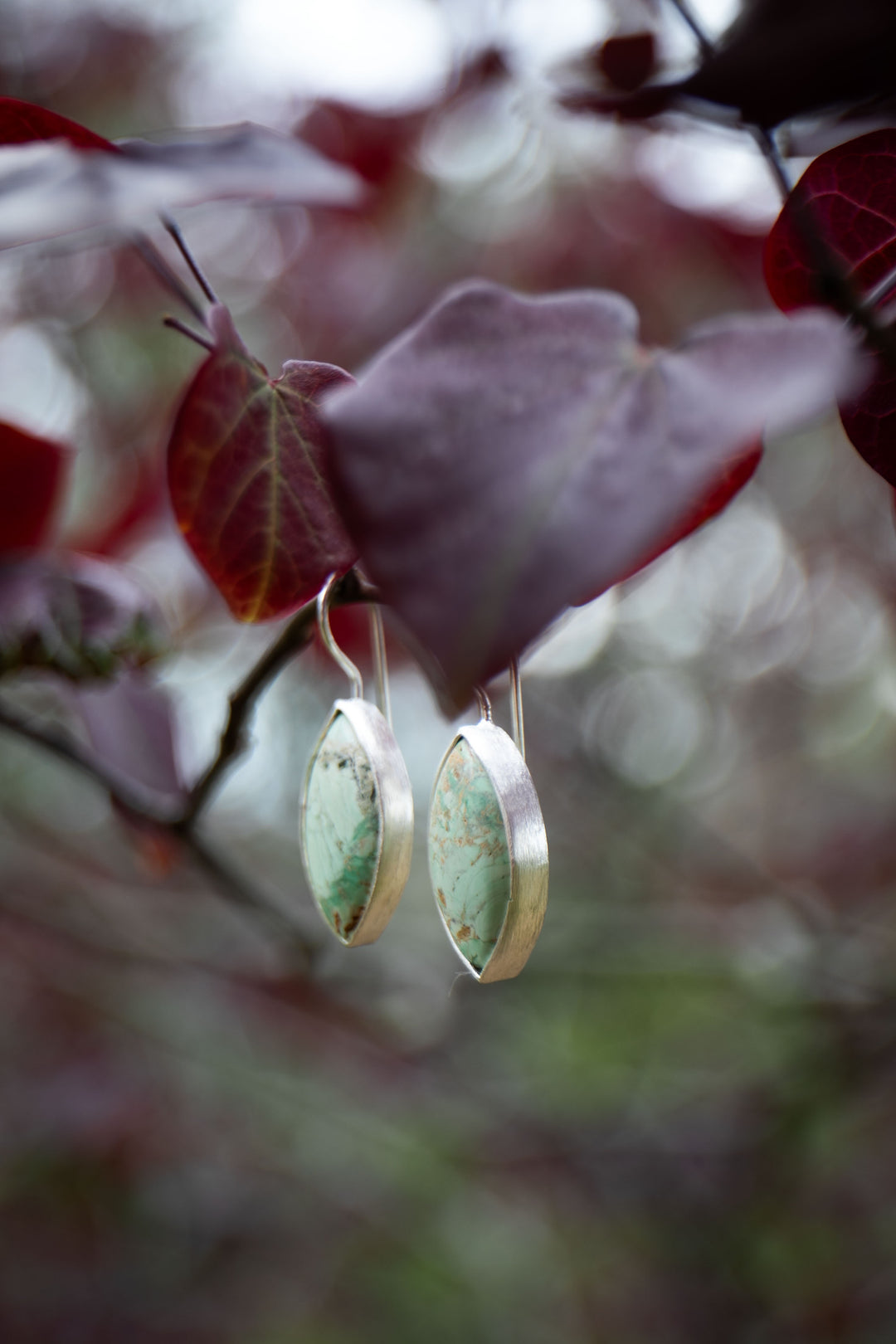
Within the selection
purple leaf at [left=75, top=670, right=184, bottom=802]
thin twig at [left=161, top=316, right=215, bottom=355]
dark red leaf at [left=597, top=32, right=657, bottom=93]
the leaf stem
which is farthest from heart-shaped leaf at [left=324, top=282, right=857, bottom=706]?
purple leaf at [left=75, top=670, right=184, bottom=802]

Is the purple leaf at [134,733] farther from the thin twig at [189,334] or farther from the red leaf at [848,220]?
the red leaf at [848,220]

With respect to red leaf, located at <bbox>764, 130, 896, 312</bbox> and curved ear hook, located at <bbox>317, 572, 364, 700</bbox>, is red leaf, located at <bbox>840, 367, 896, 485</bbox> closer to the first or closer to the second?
red leaf, located at <bbox>764, 130, 896, 312</bbox>

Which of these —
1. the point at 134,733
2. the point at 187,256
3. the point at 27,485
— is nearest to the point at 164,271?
the point at 187,256

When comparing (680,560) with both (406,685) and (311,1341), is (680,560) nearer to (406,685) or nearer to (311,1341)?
(406,685)

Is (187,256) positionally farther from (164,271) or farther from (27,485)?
(27,485)

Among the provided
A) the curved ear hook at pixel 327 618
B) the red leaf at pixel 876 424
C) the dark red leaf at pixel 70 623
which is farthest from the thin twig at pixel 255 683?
the red leaf at pixel 876 424

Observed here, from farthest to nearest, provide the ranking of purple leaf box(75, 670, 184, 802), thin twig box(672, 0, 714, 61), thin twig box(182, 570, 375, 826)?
1. purple leaf box(75, 670, 184, 802)
2. thin twig box(182, 570, 375, 826)
3. thin twig box(672, 0, 714, 61)

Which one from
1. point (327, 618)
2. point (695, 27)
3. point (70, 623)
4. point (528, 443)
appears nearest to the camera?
point (528, 443)
